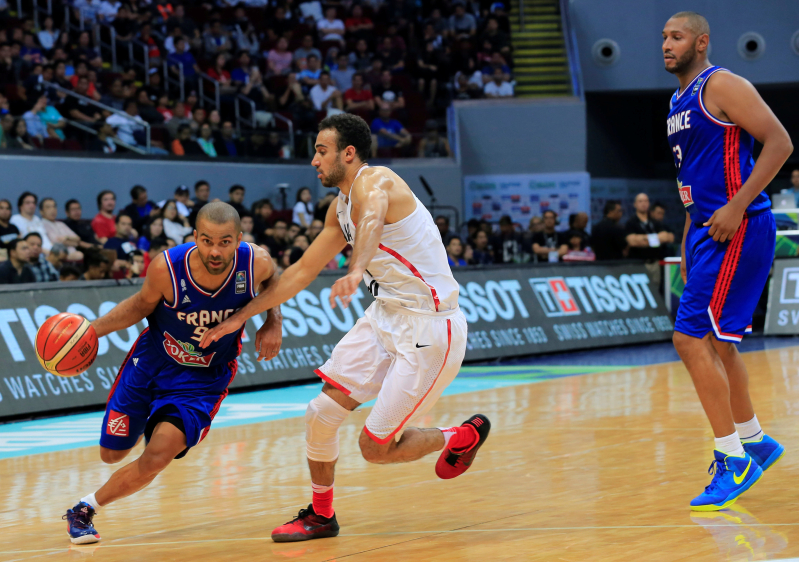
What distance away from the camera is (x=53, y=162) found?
580 inches

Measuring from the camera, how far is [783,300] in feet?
48.4

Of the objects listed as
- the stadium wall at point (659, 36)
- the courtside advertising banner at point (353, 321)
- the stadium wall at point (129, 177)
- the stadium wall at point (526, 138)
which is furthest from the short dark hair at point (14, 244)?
the stadium wall at point (659, 36)

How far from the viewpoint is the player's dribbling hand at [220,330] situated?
4.69 m

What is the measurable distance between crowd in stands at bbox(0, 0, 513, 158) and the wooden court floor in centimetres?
838

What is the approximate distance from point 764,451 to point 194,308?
295 cm

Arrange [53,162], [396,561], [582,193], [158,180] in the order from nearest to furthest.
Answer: [396,561], [53,162], [158,180], [582,193]

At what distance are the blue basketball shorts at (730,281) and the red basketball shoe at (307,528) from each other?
195 centimetres

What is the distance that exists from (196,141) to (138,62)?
7.45ft

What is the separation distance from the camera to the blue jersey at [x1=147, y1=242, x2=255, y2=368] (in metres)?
4.88

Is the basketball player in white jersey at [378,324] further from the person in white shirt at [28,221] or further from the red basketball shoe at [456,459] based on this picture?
the person in white shirt at [28,221]

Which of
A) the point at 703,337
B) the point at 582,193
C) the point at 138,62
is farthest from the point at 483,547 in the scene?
the point at 582,193

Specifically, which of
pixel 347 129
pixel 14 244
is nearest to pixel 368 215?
pixel 347 129

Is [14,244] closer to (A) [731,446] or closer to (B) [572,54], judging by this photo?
(A) [731,446]

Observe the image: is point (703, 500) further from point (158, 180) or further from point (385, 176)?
point (158, 180)
